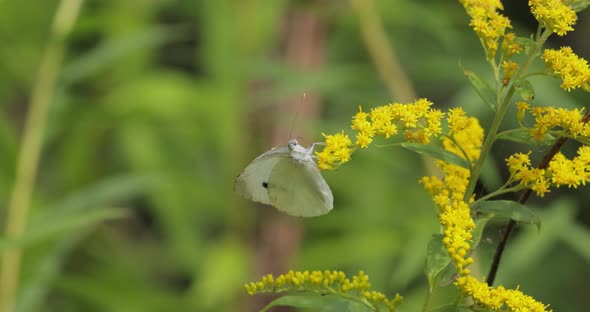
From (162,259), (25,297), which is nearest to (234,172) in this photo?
(25,297)

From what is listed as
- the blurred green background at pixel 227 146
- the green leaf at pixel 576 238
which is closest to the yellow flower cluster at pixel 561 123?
the blurred green background at pixel 227 146

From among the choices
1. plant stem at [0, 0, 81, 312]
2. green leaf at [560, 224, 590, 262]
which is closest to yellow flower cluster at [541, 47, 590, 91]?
plant stem at [0, 0, 81, 312]

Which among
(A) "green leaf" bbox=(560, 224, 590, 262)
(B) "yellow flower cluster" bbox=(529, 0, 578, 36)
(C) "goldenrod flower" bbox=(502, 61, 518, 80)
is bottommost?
(A) "green leaf" bbox=(560, 224, 590, 262)

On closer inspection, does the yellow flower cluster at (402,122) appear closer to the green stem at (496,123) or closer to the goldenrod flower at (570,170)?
the green stem at (496,123)

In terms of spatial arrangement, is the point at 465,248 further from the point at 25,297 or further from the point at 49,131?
the point at 49,131

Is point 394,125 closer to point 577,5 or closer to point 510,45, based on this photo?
point 510,45

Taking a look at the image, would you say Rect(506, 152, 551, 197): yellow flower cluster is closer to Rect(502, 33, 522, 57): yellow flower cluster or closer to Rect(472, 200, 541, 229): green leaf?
Rect(472, 200, 541, 229): green leaf
